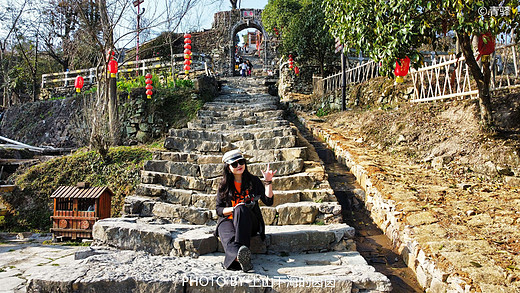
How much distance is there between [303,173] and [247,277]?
2853 millimetres

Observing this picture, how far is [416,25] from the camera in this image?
17.9 ft

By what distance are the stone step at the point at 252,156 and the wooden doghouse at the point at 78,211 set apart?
1.28 metres

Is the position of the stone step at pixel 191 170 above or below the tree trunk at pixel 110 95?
below

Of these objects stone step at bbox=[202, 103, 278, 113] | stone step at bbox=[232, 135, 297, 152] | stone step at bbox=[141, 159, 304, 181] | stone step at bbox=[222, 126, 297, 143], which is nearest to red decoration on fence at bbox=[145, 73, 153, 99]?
stone step at bbox=[202, 103, 278, 113]

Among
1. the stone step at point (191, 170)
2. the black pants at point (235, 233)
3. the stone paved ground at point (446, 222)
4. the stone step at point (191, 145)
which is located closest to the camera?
the stone paved ground at point (446, 222)

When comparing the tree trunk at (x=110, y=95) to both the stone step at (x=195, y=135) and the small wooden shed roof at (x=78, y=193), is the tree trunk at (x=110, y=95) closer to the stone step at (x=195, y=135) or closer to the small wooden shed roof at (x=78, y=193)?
the stone step at (x=195, y=135)

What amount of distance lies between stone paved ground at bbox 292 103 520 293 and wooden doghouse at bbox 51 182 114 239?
15.2 feet

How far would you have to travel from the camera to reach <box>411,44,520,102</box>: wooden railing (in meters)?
7.15

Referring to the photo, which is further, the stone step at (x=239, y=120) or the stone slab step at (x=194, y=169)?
the stone step at (x=239, y=120)

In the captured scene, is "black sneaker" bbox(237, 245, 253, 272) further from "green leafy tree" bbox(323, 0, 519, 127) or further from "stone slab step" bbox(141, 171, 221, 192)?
→ "green leafy tree" bbox(323, 0, 519, 127)

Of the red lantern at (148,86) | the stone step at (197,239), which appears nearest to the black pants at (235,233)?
the stone step at (197,239)

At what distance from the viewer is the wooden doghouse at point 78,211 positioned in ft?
20.4

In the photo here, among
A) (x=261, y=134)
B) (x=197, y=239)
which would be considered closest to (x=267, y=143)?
(x=261, y=134)

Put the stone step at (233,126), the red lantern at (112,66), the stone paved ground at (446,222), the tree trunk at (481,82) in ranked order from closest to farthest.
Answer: the stone paved ground at (446,222), the tree trunk at (481,82), the stone step at (233,126), the red lantern at (112,66)
